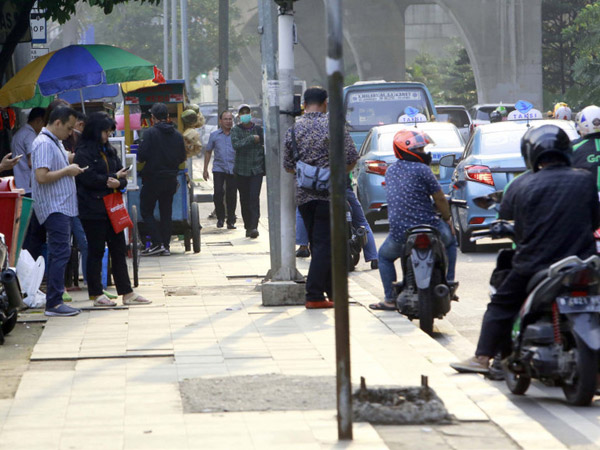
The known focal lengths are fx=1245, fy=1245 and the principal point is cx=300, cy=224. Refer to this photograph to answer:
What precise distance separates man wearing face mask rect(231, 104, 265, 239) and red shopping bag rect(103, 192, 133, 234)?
7.26 m

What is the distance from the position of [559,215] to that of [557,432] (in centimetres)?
127

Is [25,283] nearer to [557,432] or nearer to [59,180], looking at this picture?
[59,180]

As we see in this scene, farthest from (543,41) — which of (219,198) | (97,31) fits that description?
(219,198)

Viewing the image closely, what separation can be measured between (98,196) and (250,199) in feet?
24.2

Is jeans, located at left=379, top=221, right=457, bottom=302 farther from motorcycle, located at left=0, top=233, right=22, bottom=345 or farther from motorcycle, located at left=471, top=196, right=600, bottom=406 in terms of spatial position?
motorcycle, located at left=0, top=233, right=22, bottom=345

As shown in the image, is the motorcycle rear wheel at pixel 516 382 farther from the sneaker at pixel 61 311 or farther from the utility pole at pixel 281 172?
the sneaker at pixel 61 311

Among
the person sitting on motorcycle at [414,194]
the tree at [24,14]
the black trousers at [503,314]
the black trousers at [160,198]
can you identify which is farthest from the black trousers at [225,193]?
A: the black trousers at [503,314]

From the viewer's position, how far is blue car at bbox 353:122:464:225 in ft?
56.6

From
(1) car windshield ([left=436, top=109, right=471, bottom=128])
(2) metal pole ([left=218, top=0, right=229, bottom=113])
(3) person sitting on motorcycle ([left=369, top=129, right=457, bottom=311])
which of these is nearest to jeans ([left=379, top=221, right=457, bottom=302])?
(3) person sitting on motorcycle ([left=369, top=129, right=457, bottom=311])

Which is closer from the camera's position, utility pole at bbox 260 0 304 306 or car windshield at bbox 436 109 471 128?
utility pole at bbox 260 0 304 306

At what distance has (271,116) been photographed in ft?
36.1

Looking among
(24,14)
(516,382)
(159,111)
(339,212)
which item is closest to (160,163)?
(159,111)

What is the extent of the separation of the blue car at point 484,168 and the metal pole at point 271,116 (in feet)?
12.7

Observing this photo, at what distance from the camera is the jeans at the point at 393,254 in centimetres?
952
